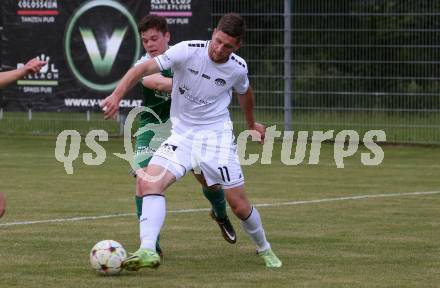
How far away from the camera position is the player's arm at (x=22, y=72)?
812 cm

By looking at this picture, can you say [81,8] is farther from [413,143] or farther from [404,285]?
[404,285]

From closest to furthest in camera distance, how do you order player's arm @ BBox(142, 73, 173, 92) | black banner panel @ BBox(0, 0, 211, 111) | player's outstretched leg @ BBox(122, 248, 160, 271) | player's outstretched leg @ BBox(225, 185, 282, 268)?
1. player's outstretched leg @ BBox(122, 248, 160, 271)
2. player's outstretched leg @ BBox(225, 185, 282, 268)
3. player's arm @ BBox(142, 73, 173, 92)
4. black banner panel @ BBox(0, 0, 211, 111)

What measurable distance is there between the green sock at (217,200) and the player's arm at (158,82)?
110cm

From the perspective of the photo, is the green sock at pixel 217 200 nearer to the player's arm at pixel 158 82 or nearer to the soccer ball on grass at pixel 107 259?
the player's arm at pixel 158 82

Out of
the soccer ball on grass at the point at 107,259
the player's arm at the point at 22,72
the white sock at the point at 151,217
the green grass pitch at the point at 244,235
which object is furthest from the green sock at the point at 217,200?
the player's arm at the point at 22,72

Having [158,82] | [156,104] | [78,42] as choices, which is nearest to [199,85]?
[158,82]

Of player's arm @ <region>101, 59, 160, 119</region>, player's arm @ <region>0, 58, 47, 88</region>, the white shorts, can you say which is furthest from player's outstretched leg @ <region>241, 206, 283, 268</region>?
player's arm @ <region>0, 58, 47, 88</region>

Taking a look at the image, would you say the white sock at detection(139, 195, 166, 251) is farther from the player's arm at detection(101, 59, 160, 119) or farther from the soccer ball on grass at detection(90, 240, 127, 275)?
the player's arm at detection(101, 59, 160, 119)

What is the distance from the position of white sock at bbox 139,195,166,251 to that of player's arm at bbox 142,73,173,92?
1116mm

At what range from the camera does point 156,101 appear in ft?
33.7

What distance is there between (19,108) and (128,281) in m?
16.2

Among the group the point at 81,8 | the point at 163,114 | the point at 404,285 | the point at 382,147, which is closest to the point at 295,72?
the point at 382,147

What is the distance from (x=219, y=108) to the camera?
930 cm

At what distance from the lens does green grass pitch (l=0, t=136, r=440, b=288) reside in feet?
28.5
